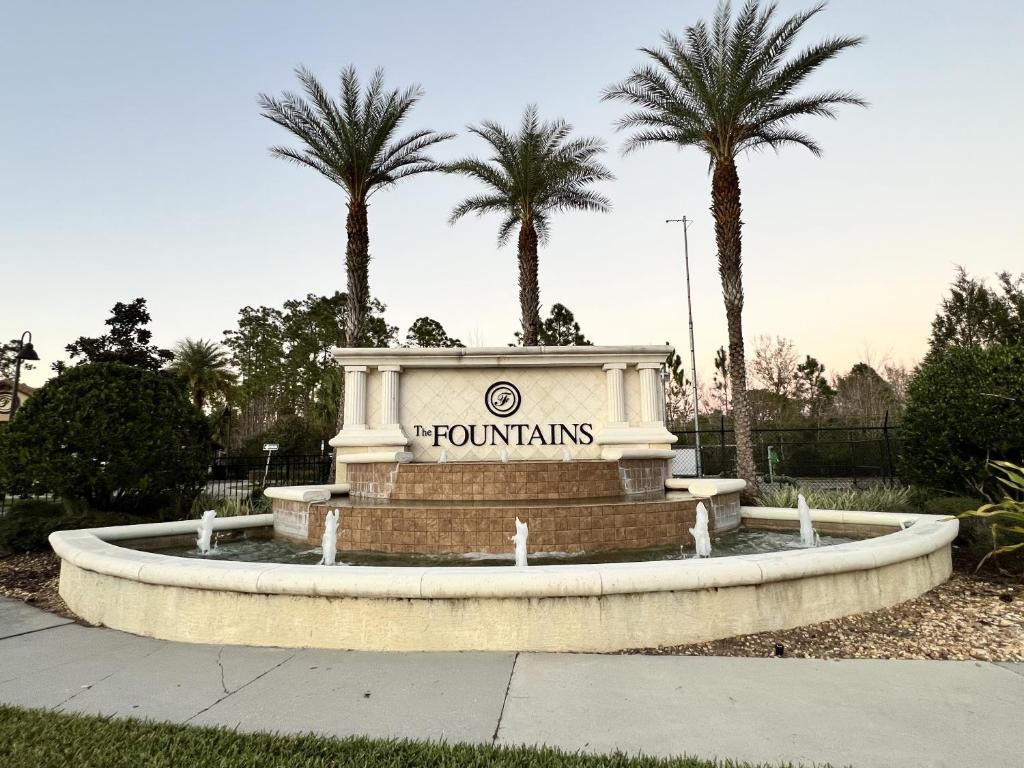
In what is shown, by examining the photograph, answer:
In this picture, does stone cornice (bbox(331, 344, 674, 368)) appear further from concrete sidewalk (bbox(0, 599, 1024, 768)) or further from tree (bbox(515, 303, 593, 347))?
tree (bbox(515, 303, 593, 347))

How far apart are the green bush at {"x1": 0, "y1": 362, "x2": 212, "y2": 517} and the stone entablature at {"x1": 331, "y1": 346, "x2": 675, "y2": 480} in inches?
132

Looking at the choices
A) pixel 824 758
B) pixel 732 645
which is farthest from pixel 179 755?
pixel 732 645

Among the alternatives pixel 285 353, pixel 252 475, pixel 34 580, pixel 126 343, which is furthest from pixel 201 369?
pixel 34 580

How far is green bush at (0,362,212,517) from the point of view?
891 centimetres

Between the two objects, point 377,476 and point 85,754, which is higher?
point 377,476

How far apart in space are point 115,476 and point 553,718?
9.37m

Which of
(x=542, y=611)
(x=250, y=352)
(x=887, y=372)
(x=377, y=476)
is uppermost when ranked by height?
(x=250, y=352)

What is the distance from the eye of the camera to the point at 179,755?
271 cm

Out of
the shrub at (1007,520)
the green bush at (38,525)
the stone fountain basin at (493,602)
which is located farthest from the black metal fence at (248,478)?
the shrub at (1007,520)

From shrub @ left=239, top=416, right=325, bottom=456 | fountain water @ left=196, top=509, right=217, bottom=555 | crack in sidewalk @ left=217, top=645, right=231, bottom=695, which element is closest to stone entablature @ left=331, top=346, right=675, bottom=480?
fountain water @ left=196, top=509, right=217, bottom=555

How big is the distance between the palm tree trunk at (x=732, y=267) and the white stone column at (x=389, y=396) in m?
9.06

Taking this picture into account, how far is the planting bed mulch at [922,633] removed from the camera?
4.28m

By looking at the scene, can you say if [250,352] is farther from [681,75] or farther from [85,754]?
[85,754]

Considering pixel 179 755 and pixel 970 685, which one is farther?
pixel 970 685
